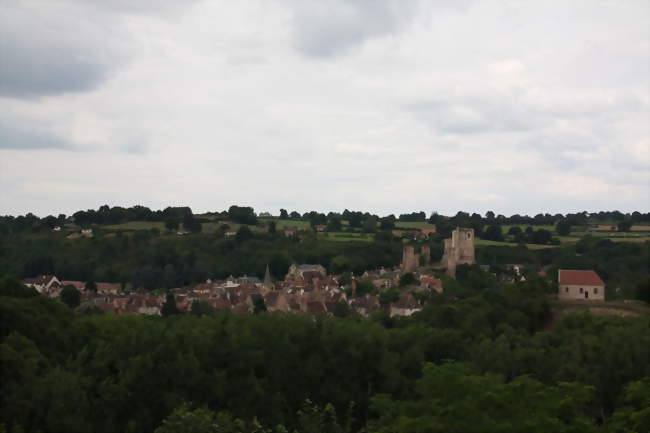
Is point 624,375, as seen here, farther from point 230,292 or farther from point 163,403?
point 230,292

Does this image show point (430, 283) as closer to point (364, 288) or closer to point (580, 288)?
point (364, 288)

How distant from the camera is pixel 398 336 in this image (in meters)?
40.6

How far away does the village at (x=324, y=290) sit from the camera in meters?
70.9

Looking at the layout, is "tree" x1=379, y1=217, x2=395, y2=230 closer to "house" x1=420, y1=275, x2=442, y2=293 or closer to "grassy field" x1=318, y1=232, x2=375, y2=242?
"grassy field" x1=318, y1=232, x2=375, y2=242

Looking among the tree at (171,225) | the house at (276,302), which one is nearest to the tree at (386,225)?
the tree at (171,225)

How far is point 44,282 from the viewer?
10681 cm

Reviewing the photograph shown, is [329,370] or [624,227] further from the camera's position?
[624,227]

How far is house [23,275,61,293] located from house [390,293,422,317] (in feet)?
160

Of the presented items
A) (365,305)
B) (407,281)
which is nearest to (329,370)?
(365,305)

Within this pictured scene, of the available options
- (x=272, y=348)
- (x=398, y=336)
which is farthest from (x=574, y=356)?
(x=272, y=348)

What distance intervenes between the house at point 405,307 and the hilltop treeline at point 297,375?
28.5 m

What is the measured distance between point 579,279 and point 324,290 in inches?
1595

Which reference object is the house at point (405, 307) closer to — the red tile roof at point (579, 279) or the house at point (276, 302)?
the house at point (276, 302)

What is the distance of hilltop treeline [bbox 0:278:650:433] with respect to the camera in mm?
17328
